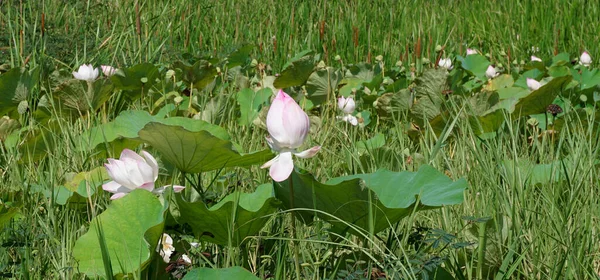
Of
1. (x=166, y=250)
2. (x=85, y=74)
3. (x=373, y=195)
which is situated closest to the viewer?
(x=373, y=195)

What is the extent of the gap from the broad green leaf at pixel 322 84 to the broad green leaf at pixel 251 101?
0.83 ft

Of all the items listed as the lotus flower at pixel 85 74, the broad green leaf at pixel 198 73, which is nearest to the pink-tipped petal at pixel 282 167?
the lotus flower at pixel 85 74

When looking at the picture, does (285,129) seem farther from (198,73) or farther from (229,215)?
(198,73)

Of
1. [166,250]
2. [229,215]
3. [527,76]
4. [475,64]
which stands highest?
[229,215]

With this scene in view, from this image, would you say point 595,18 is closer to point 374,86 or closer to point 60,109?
point 374,86

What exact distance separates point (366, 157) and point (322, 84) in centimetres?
99

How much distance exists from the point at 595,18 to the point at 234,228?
4.28 metres

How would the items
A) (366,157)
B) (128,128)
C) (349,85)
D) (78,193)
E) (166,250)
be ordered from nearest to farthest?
(166,250), (78,193), (128,128), (366,157), (349,85)

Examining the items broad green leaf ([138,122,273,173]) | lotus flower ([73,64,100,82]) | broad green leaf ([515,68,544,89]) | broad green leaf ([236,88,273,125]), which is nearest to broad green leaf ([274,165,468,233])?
broad green leaf ([138,122,273,173])

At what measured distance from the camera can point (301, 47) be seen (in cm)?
473

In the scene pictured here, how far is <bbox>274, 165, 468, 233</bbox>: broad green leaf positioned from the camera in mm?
1217

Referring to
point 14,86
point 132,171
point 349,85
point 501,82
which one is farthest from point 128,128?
point 501,82

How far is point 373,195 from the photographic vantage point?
124 centimetres

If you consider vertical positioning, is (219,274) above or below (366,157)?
above
